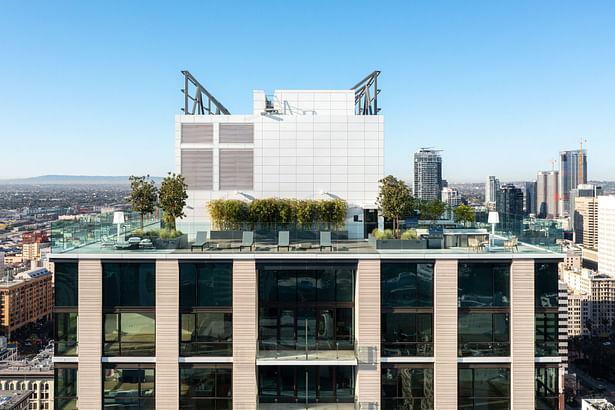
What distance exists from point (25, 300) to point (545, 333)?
545 ft

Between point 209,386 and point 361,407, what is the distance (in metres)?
5.91

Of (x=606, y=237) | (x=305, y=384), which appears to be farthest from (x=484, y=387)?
(x=606, y=237)

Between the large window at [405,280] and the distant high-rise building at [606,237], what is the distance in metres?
200

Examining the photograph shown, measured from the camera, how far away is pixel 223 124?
89.9 ft

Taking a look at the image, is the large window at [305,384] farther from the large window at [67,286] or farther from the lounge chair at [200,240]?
the large window at [67,286]

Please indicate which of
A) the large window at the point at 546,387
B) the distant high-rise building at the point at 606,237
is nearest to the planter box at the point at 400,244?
the large window at the point at 546,387

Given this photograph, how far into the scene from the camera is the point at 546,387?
16.5 meters

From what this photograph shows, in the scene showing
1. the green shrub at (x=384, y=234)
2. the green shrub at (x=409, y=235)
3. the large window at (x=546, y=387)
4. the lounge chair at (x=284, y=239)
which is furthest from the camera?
the green shrub at (x=384, y=234)

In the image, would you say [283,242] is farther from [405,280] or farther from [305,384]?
[305,384]

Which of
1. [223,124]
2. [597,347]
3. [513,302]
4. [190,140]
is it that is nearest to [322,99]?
[223,124]

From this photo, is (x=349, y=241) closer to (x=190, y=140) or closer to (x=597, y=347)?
(x=190, y=140)

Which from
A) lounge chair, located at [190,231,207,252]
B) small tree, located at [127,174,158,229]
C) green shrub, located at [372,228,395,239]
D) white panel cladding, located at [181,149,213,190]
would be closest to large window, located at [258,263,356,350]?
green shrub, located at [372,228,395,239]

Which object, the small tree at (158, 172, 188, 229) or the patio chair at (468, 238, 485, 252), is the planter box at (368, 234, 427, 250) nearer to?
the patio chair at (468, 238, 485, 252)

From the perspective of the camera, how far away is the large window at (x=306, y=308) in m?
17.2
